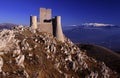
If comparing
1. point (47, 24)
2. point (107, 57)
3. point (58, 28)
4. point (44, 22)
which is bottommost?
point (107, 57)

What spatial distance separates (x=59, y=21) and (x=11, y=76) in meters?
34.1

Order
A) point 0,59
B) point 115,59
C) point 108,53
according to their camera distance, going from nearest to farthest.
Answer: point 0,59
point 115,59
point 108,53

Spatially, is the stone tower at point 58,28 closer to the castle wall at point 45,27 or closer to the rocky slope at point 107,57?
the castle wall at point 45,27

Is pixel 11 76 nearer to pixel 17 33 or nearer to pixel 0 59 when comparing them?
pixel 0 59

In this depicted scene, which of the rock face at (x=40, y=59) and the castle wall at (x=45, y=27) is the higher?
the castle wall at (x=45, y=27)

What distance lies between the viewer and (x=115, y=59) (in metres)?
125

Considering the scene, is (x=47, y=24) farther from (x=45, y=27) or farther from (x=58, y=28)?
(x=58, y=28)

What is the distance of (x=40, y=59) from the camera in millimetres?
66375

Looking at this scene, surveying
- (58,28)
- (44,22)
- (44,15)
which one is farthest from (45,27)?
(58,28)

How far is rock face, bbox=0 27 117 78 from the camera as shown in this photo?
59.5 metres

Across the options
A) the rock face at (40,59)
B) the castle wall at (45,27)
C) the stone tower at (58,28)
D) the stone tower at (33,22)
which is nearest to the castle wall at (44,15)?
the castle wall at (45,27)

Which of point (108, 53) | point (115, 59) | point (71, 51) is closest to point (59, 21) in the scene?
point (71, 51)

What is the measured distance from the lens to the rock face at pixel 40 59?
2343 inches

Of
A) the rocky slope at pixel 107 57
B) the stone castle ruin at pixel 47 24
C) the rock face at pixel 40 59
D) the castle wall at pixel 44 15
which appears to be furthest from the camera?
the rocky slope at pixel 107 57
